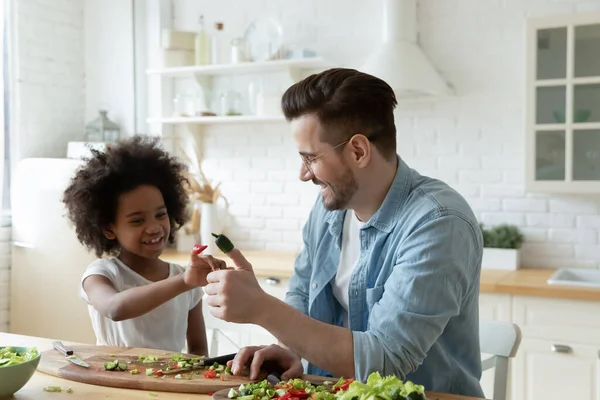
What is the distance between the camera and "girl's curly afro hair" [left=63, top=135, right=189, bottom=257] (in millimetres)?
2293

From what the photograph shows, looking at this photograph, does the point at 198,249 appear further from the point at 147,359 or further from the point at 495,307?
the point at 495,307

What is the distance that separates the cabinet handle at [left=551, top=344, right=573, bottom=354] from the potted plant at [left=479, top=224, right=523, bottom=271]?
0.61 m

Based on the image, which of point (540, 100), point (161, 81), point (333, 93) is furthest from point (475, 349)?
point (161, 81)

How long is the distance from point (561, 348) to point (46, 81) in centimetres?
335

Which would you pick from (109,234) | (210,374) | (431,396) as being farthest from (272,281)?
(431,396)

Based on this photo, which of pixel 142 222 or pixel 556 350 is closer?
pixel 142 222

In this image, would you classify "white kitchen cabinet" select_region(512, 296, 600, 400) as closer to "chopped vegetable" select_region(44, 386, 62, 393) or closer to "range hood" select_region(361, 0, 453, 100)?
"range hood" select_region(361, 0, 453, 100)

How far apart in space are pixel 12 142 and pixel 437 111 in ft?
8.27

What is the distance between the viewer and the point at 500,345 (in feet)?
6.47

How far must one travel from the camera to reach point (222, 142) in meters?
4.54

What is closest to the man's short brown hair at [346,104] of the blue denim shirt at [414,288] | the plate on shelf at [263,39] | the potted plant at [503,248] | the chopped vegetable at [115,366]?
the blue denim shirt at [414,288]

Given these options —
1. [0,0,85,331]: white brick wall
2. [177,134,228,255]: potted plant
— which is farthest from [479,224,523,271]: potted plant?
[0,0,85,331]: white brick wall

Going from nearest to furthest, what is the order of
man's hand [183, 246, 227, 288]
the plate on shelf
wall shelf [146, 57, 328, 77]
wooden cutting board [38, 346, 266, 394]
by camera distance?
1. wooden cutting board [38, 346, 266, 394]
2. man's hand [183, 246, 227, 288]
3. wall shelf [146, 57, 328, 77]
4. the plate on shelf

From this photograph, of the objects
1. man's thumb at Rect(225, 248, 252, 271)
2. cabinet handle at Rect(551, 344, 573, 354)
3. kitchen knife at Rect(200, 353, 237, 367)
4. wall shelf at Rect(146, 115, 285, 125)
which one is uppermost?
wall shelf at Rect(146, 115, 285, 125)
